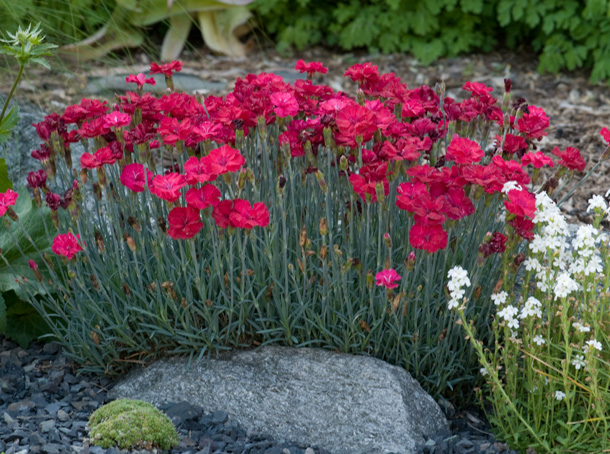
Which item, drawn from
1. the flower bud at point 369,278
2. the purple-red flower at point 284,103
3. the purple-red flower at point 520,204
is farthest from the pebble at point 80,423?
the purple-red flower at point 284,103

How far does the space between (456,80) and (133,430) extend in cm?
423

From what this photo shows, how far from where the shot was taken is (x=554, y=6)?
17.0 ft

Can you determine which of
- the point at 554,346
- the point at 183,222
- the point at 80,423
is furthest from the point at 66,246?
the point at 554,346

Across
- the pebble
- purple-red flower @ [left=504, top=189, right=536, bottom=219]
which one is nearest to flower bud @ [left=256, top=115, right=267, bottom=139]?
purple-red flower @ [left=504, top=189, right=536, bottom=219]

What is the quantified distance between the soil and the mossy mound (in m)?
2.47

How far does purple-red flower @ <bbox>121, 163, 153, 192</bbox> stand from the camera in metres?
2.03

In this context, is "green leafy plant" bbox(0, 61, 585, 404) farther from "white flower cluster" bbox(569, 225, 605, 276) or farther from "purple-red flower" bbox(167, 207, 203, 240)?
"white flower cluster" bbox(569, 225, 605, 276)

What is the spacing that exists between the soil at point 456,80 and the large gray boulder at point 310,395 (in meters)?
1.92

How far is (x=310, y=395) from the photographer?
2.15 meters

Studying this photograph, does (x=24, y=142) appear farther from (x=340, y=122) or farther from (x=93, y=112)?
(x=340, y=122)

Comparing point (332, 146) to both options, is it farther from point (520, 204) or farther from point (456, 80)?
point (456, 80)

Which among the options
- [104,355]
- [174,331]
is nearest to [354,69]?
[174,331]

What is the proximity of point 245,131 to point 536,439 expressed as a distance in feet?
4.08

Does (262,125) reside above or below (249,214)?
above
